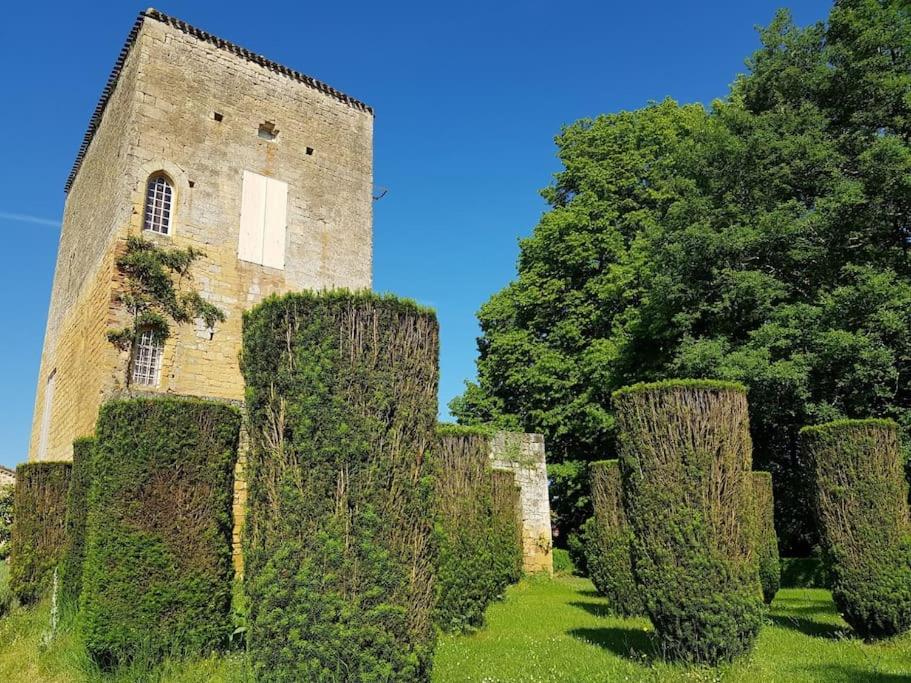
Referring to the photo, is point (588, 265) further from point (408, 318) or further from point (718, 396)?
point (408, 318)

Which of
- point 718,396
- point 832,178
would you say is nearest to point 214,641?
point 718,396

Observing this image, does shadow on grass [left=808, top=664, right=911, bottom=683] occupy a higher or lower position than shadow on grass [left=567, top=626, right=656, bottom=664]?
higher

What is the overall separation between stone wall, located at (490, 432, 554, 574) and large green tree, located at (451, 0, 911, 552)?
2125mm


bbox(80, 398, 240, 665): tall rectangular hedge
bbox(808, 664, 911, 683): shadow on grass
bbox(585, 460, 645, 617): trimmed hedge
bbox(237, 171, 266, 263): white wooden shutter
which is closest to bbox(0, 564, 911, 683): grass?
bbox(808, 664, 911, 683): shadow on grass

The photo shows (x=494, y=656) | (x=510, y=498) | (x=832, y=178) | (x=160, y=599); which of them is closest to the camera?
(x=160, y=599)

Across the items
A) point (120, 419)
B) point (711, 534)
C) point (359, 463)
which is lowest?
point (711, 534)

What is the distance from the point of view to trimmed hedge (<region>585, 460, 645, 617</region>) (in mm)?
10500

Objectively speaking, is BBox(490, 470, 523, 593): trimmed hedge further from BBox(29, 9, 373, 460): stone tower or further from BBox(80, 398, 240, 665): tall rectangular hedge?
BBox(29, 9, 373, 460): stone tower

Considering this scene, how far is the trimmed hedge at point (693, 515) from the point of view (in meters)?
6.29

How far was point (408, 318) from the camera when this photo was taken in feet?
16.1

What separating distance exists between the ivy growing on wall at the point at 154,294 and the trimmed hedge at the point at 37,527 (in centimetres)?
365

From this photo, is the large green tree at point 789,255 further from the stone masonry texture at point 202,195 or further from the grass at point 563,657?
the stone masonry texture at point 202,195

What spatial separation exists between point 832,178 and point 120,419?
48.4 feet

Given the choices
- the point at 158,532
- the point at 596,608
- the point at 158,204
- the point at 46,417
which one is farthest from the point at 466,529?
the point at 46,417
